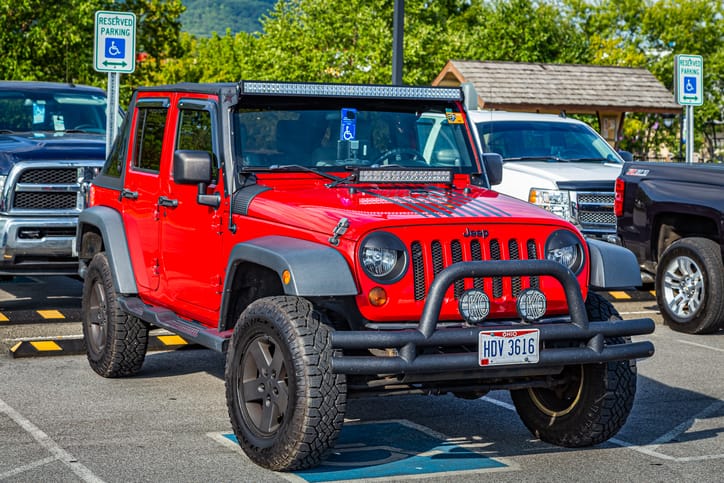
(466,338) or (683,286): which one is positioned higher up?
(466,338)

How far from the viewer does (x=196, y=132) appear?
765 centimetres

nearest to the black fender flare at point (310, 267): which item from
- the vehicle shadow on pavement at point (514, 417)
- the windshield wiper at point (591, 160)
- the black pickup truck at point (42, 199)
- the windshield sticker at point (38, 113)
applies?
the vehicle shadow on pavement at point (514, 417)

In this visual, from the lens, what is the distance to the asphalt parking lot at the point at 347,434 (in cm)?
621

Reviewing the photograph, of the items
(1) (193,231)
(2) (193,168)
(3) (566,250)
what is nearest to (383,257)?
(3) (566,250)

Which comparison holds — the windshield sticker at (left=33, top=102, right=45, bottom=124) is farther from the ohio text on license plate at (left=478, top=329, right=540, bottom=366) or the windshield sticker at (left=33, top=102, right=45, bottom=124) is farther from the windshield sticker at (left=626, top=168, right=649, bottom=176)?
the ohio text on license plate at (left=478, top=329, right=540, bottom=366)

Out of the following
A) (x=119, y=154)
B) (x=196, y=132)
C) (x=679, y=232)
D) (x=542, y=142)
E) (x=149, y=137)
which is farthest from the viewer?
(x=542, y=142)

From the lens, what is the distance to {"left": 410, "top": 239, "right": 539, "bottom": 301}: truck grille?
6059 millimetres

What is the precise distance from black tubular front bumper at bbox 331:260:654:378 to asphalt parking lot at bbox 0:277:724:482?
64cm

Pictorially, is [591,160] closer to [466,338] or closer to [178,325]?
[178,325]

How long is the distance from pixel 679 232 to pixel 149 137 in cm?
566

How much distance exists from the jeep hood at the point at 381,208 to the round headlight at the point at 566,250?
0.24 ft

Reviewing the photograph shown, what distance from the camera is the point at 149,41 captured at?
39.4 m

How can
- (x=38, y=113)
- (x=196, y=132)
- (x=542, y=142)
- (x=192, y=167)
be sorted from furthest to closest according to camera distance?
(x=542, y=142) < (x=38, y=113) < (x=196, y=132) < (x=192, y=167)

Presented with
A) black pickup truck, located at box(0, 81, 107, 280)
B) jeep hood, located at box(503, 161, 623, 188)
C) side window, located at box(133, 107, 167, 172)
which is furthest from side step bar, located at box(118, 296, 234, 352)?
jeep hood, located at box(503, 161, 623, 188)
